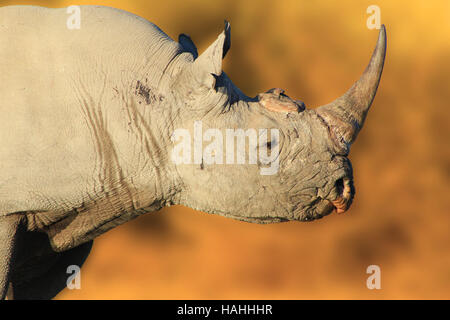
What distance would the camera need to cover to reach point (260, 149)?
9.21 ft

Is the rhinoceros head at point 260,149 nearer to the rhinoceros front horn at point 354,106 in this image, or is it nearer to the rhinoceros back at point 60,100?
the rhinoceros front horn at point 354,106

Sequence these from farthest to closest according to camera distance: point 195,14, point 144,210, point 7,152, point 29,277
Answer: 1. point 195,14
2. point 29,277
3. point 144,210
4. point 7,152

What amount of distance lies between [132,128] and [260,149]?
1.80ft

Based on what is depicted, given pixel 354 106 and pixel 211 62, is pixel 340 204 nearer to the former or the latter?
pixel 354 106

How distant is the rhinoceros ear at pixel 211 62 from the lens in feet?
8.74

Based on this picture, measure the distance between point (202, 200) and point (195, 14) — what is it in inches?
170

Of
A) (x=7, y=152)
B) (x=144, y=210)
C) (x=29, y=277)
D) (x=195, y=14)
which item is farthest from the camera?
(x=195, y=14)

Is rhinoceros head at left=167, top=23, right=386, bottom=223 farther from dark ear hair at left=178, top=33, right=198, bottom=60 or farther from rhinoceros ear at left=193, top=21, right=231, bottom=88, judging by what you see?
dark ear hair at left=178, top=33, right=198, bottom=60

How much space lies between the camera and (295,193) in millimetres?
2861

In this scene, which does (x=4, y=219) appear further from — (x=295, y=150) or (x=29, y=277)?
(x=295, y=150)

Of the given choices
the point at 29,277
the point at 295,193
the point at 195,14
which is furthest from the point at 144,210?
the point at 195,14

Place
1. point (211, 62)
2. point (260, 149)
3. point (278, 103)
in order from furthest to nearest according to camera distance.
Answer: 1. point (278, 103)
2. point (260, 149)
3. point (211, 62)

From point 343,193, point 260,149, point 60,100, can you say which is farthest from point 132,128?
point 343,193

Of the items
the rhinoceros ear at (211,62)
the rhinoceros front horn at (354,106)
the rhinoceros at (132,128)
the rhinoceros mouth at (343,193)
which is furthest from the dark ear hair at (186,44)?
the rhinoceros mouth at (343,193)
